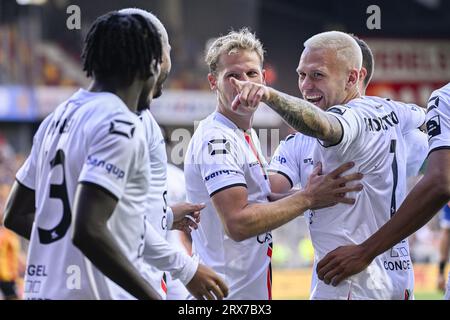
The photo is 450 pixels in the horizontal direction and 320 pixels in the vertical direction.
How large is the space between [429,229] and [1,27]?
12.4 meters

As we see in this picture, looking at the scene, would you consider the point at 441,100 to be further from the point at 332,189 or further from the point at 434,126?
the point at 332,189

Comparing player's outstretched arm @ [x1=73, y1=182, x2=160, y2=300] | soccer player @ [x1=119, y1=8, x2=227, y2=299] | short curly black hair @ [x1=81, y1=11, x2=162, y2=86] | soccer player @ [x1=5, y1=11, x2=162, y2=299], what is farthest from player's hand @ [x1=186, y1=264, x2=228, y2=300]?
short curly black hair @ [x1=81, y1=11, x2=162, y2=86]

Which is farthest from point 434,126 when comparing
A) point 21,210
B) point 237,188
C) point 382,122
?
point 21,210

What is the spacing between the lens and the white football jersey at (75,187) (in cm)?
355

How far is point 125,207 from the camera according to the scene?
3.67 meters

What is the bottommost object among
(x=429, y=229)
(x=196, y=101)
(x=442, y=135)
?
(x=429, y=229)

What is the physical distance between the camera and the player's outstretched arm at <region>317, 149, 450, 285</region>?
4512 millimetres

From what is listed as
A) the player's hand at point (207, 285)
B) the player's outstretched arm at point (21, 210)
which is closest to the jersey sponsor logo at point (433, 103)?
the player's hand at point (207, 285)

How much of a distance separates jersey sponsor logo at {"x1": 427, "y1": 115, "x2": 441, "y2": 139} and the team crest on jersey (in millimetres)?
1802

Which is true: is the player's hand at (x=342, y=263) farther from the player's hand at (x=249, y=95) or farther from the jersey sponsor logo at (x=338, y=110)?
the player's hand at (x=249, y=95)

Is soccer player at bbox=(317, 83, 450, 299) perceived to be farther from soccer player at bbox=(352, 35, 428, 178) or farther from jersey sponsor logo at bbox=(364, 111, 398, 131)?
soccer player at bbox=(352, 35, 428, 178)

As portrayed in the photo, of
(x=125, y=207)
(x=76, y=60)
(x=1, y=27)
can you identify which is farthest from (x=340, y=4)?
(x=125, y=207)

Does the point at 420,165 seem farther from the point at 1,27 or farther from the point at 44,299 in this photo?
the point at 1,27

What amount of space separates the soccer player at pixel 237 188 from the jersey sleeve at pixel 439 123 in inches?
17.9
